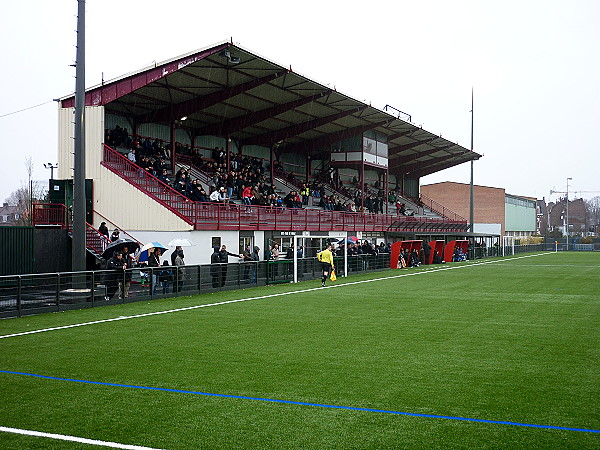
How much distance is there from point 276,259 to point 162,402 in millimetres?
20877

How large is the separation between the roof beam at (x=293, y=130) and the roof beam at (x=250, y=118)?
161 inches

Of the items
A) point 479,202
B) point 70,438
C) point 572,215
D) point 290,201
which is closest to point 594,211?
point 572,215

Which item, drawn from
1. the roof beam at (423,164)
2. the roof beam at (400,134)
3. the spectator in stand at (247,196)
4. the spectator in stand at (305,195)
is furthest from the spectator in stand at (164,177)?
the roof beam at (423,164)

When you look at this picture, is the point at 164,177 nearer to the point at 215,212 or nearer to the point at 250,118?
the point at 215,212

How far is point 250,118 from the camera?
37.6 metres

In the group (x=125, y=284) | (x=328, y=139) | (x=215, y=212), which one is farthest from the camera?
(x=328, y=139)

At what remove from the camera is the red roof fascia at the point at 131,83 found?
28053 mm

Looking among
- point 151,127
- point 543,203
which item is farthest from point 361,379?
point 543,203

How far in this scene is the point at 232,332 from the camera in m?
12.9

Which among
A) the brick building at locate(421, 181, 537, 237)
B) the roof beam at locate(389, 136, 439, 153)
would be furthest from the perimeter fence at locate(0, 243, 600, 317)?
the brick building at locate(421, 181, 537, 237)

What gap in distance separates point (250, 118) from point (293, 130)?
5.15 meters

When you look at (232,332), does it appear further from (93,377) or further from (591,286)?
(591,286)

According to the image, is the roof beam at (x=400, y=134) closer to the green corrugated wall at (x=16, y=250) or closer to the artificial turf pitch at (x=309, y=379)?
the green corrugated wall at (x=16, y=250)

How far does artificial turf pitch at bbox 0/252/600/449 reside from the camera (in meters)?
6.24
